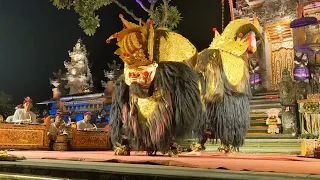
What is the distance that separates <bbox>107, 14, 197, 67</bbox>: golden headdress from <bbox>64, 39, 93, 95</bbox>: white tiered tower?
1868cm

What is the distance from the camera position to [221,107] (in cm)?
534

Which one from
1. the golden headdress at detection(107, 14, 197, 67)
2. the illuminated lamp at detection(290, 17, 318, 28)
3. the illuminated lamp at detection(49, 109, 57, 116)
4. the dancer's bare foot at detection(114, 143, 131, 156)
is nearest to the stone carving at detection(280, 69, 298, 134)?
the illuminated lamp at detection(290, 17, 318, 28)

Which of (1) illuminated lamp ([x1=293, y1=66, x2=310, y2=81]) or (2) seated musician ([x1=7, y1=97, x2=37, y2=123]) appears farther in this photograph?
(1) illuminated lamp ([x1=293, y1=66, x2=310, y2=81])

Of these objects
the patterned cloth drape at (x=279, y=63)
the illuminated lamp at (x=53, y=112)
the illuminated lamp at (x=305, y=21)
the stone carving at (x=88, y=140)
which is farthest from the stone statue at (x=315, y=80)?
the illuminated lamp at (x=53, y=112)

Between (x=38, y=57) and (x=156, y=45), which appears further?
(x=38, y=57)

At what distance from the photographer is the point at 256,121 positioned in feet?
33.1

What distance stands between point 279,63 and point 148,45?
34.3 feet

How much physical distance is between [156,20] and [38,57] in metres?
17.4

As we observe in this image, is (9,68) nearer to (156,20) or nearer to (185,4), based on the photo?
(185,4)

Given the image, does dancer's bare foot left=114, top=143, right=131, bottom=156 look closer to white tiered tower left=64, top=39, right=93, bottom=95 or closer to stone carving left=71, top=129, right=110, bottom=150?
stone carving left=71, top=129, right=110, bottom=150

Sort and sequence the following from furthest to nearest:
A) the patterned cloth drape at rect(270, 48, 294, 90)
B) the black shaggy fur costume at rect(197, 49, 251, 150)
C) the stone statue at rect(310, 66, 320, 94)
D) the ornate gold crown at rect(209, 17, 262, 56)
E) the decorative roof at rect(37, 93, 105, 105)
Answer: the decorative roof at rect(37, 93, 105, 105), the patterned cloth drape at rect(270, 48, 294, 90), the stone statue at rect(310, 66, 320, 94), the ornate gold crown at rect(209, 17, 262, 56), the black shaggy fur costume at rect(197, 49, 251, 150)

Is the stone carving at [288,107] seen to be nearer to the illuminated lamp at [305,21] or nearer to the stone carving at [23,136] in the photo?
the illuminated lamp at [305,21]

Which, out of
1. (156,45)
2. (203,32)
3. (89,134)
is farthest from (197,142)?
(203,32)

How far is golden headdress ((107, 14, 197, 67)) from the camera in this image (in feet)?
15.6
